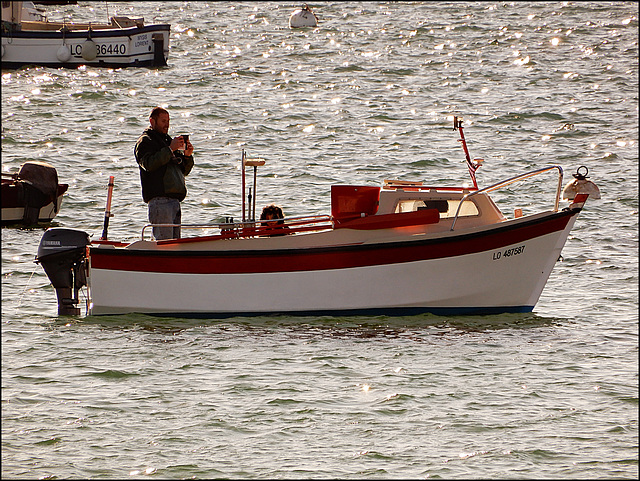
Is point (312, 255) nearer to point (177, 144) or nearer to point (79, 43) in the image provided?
point (177, 144)

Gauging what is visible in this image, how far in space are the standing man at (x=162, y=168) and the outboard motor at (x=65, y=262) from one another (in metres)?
0.93

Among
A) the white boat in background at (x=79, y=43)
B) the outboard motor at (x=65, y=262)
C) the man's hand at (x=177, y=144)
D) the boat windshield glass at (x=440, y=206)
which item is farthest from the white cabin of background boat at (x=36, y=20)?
the boat windshield glass at (x=440, y=206)

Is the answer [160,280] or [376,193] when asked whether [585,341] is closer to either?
[376,193]

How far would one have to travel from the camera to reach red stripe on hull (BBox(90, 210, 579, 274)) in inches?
470

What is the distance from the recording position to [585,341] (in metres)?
11.8

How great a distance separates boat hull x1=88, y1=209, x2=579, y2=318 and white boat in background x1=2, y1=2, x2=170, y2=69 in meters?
25.6

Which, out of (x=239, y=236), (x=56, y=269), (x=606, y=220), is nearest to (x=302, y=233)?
(x=239, y=236)

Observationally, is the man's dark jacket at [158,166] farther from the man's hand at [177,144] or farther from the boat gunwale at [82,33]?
the boat gunwale at [82,33]

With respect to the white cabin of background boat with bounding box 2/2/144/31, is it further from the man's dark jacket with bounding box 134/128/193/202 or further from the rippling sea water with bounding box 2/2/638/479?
the man's dark jacket with bounding box 134/128/193/202

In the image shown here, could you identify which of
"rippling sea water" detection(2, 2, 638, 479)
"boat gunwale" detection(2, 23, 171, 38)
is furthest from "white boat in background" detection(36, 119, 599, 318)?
"boat gunwale" detection(2, 23, 171, 38)

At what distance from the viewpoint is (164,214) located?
12.4 meters

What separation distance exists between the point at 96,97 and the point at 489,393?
83.9 feet

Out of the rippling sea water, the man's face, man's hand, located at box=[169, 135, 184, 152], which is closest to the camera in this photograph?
the rippling sea water

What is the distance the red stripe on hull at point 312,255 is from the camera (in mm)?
11945
